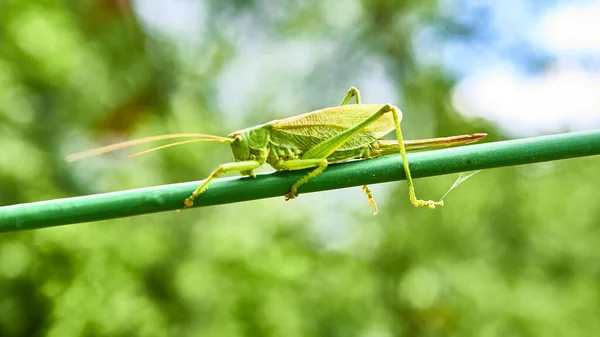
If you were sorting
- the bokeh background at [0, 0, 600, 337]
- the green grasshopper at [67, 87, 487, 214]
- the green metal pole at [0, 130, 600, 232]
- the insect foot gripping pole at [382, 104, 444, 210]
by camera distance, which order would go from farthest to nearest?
the bokeh background at [0, 0, 600, 337], the green grasshopper at [67, 87, 487, 214], the insect foot gripping pole at [382, 104, 444, 210], the green metal pole at [0, 130, 600, 232]

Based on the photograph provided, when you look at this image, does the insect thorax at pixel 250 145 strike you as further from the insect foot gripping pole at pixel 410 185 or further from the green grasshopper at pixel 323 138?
the insect foot gripping pole at pixel 410 185

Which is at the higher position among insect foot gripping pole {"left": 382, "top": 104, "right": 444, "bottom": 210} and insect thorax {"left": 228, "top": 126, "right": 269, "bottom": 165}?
insect thorax {"left": 228, "top": 126, "right": 269, "bottom": 165}

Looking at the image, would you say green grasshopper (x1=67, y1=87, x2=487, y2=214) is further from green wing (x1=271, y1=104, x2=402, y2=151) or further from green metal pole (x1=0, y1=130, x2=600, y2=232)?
green metal pole (x1=0, y1=130, x2=600, y2=232)

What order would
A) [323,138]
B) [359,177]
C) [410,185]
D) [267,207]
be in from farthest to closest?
[267,207] → [323,138] → [410,185] → [359,177]

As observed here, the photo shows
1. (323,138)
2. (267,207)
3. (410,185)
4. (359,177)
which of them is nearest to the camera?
(359,177)

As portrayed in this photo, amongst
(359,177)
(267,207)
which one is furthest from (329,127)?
(267,207)

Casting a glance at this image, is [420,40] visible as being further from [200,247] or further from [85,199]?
[85,199]

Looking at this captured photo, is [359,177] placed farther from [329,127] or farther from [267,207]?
[267,207]

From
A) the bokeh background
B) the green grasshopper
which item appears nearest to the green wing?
the green grasshopper

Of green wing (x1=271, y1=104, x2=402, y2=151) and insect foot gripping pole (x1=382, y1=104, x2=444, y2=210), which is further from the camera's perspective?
green wing (x1=271, y1=104, x2=402, y2=151)
